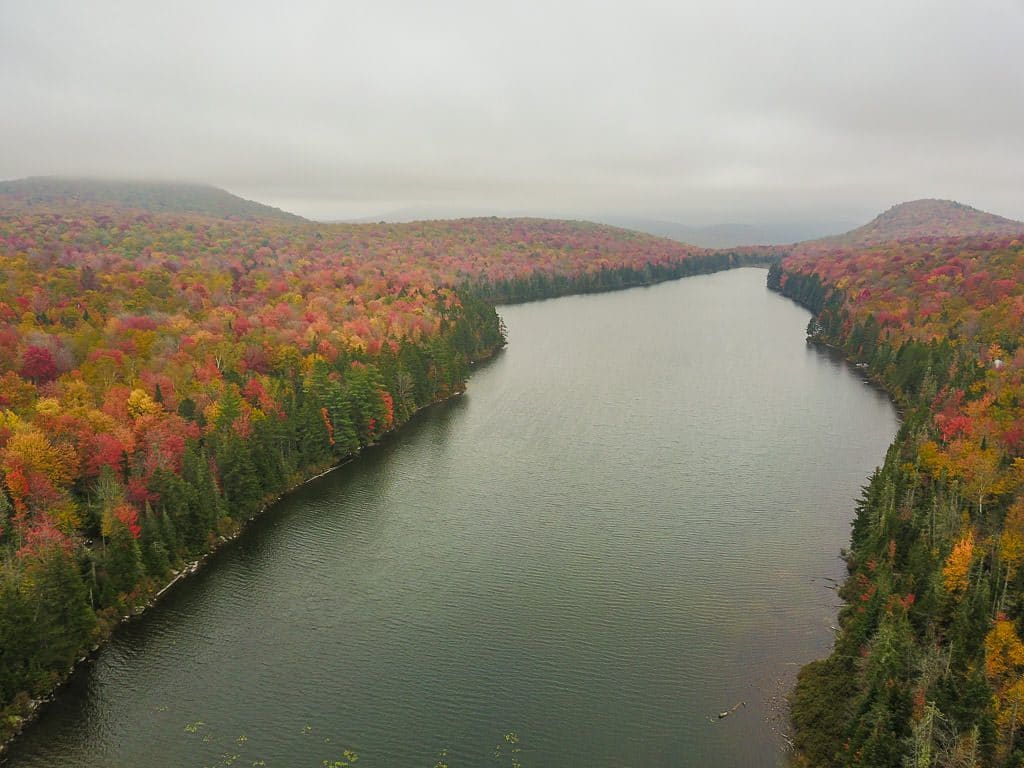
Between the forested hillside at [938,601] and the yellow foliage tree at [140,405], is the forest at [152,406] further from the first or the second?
the forested hillside at [938,601]

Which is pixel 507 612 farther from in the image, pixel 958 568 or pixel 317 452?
pixel 317 452

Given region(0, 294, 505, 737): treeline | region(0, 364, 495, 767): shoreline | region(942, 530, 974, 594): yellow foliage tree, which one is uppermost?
region(942, 530, 974, 594): yellow foliage tree

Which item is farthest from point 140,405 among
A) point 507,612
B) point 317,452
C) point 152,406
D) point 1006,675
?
point 1006,675

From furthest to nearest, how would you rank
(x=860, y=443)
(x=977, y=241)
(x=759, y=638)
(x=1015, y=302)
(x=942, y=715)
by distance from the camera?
(x=977, y=241) < (x=1015, y=302) < (x=860, y=443) < (x=759, y=638) < (x=942, y=715)

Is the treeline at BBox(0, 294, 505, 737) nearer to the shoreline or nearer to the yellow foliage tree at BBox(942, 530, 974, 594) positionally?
the shoreline

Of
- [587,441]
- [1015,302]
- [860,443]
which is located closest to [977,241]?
[1015,302]

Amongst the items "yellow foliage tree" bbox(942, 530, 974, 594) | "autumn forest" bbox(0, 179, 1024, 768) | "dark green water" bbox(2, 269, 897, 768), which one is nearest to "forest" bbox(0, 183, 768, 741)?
"autumn forest" bbox(0, 179, 1024, 768)

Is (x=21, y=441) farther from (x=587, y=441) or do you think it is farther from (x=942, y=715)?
(x=942, y=715)
